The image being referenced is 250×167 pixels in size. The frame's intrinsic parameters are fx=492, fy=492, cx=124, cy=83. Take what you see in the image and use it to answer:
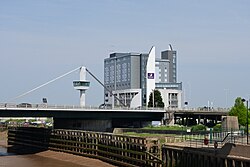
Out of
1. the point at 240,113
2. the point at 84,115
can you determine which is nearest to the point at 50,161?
the point at 84,115

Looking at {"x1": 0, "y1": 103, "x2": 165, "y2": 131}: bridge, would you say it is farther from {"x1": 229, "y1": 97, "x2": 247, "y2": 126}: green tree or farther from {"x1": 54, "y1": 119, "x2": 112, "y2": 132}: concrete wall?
{"x1": 229, "y1": 97, "x2": 247, "y2": 126}: green tree

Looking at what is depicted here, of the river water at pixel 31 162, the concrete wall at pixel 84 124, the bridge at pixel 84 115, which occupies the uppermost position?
the bridge at pixel 84 115

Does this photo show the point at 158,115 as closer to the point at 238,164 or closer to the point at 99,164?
the point at 99,164

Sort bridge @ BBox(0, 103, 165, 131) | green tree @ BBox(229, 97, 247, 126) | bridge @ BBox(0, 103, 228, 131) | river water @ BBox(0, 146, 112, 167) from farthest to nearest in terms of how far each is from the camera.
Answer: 1. green tree @ BBox(229, 97, 247, 126)
2. bridge @ BBox(0, 103, 228, 131)
3. bridge @ BBox(0, 103, 165, 131)
4. river water @ BBox(0, 146, 112, 167)

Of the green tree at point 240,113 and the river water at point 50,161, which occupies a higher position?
the green tree at point 240,113

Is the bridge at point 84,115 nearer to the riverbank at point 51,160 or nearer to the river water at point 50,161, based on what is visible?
the riverbank at point 51,160

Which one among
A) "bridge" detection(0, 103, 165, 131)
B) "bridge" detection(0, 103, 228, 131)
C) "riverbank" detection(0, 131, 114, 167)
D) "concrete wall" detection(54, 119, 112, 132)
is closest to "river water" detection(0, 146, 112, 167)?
"riverbank" detection(0, 131, 114, 167)

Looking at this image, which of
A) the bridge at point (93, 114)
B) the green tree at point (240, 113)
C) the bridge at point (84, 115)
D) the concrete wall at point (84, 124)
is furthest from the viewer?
the concrete wall at point (84, 124)

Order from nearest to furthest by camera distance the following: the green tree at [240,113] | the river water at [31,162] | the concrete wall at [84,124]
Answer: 1. the river water at [31,162]
2. the green tree at [240,113]
3. the concrete wall at [84,124]

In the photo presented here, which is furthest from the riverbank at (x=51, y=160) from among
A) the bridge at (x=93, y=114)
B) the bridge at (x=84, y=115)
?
the bridge at (x=93, y=114)

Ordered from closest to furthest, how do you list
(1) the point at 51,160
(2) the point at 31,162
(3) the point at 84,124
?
(2) the point at 31,162, (1) the point at 51,160, (3) the point at 84,124

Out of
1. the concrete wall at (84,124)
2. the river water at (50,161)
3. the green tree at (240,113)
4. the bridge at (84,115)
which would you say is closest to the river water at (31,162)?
the river water at (50,161)

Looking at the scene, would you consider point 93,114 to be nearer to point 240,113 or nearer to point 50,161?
point 240,113

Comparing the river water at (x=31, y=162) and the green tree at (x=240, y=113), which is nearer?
the river water at (x=31, y=162)
